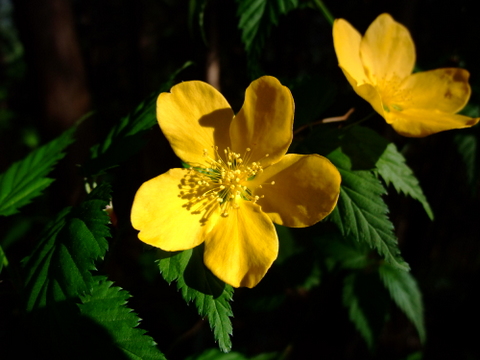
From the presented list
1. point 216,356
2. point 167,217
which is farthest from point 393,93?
point 216,356

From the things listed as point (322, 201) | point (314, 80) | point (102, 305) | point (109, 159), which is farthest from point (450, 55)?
point (102, 305)

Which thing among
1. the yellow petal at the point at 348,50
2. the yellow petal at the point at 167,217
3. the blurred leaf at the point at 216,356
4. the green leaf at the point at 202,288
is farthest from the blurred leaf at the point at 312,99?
the blurred leaf at the point at 216,356

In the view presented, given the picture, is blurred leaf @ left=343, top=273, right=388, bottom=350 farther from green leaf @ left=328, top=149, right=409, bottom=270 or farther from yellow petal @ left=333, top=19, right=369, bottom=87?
yellow petal @ left=333, top=19, right=369, bottom=87

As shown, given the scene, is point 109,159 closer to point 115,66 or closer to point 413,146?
point 413,146

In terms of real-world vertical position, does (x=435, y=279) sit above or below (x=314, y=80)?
below

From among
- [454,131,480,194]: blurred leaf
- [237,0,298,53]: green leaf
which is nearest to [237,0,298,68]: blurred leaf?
[237,0,298,53]: green leaf
